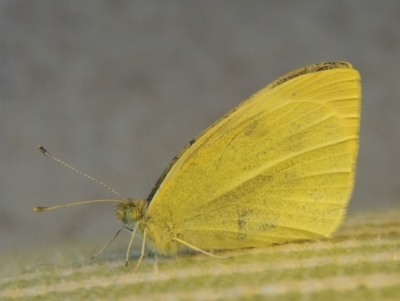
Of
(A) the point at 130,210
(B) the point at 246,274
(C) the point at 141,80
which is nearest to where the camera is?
(B) the point at 246,274

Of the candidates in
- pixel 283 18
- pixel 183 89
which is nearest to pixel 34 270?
pixel 183 89

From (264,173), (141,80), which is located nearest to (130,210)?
(264,173)

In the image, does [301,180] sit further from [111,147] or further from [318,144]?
[111,147]

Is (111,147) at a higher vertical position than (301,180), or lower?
higher

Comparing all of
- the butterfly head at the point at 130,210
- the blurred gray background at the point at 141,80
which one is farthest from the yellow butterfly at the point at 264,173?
the blurred gray background at the point at 141,80

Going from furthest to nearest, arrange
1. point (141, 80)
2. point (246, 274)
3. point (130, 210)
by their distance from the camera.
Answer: point (141, 80)
point (130, 210)
point (246, 274)

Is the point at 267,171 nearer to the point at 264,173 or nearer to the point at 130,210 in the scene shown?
the point at 264,173
